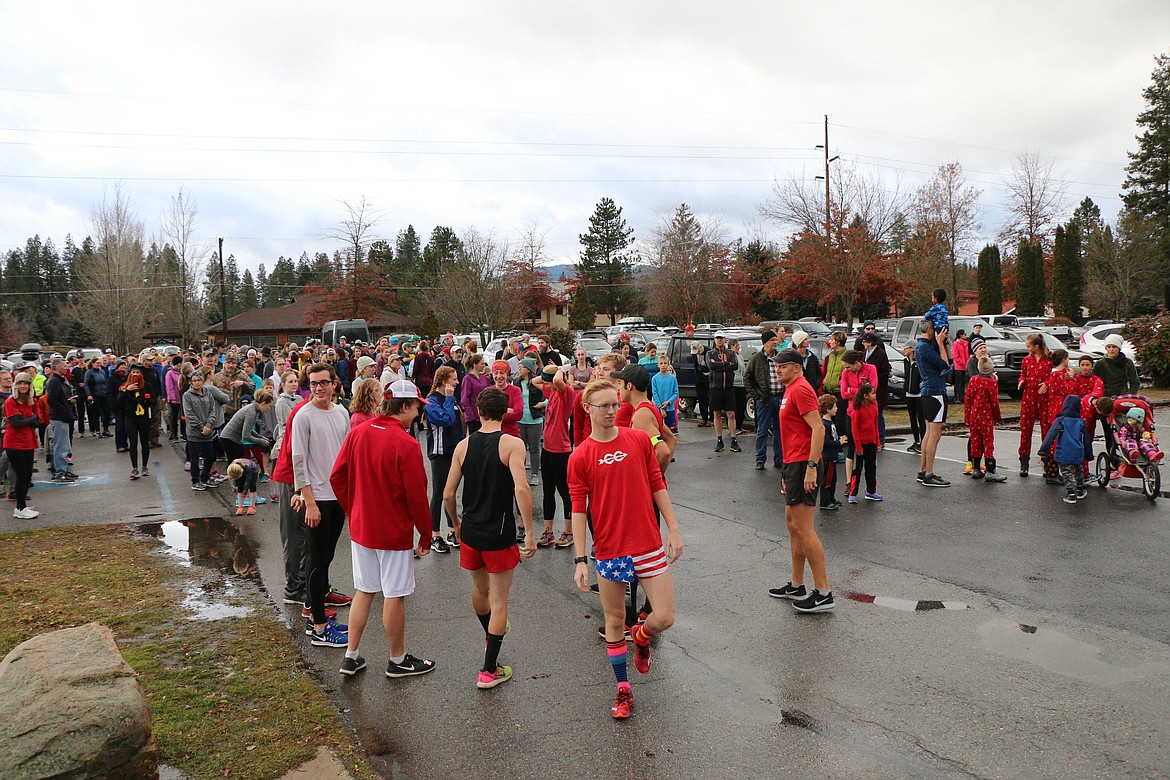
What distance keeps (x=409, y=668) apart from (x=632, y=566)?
1784 mm

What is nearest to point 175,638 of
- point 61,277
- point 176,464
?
point 176,464

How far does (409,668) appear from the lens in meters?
5.29

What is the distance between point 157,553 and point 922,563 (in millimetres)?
7902

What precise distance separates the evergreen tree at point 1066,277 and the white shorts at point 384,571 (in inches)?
2245

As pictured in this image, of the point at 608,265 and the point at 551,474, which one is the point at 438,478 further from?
the point at 608,265

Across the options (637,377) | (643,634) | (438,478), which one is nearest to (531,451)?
(438,478)

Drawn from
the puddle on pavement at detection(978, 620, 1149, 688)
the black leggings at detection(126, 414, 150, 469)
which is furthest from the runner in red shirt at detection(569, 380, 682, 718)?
the black leggings at detection(126, 414, 150, 469)

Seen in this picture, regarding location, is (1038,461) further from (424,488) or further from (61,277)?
(61,277)

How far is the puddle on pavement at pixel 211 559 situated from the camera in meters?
6.91

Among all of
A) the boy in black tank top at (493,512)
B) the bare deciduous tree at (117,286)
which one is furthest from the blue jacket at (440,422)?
the bare deciduous tree at (117,286)

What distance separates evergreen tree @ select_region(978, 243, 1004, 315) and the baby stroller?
49.7 m

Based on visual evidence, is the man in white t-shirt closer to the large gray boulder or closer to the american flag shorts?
the large gray boulder

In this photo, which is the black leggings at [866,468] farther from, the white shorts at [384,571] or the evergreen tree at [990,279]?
the evergreen tree at [990,279]

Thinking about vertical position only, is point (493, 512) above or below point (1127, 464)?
above
